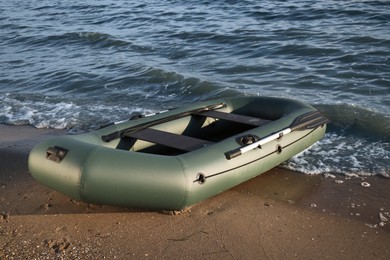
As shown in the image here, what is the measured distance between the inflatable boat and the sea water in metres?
0.53

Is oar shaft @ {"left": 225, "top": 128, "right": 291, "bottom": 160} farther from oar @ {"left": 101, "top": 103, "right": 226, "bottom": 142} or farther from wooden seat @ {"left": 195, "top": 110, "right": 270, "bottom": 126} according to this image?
oar @ {"left": 101, "top": 103, "right": 226, "bottom": 142}

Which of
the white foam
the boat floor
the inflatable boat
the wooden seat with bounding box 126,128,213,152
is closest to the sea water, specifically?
the white foam

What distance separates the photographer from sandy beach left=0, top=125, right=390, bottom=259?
3211mm

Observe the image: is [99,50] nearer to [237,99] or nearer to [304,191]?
[237,99]

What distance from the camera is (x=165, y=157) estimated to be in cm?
359

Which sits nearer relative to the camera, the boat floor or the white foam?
the boat floor

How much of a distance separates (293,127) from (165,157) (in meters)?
1.37

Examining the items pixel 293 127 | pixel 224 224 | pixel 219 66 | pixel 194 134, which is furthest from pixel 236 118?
pixel 219 66

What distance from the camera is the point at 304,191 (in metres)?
4.14

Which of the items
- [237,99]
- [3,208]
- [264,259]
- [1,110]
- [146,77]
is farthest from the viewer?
[146,77]

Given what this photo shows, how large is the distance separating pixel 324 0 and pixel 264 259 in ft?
35.2

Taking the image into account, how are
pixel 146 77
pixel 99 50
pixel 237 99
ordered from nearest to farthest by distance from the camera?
pixel 237 99
pixel 146 77
pixel 99 50

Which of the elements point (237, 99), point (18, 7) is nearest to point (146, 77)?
point (237, 99)

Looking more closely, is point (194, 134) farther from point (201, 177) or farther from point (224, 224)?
point (224, 224)
